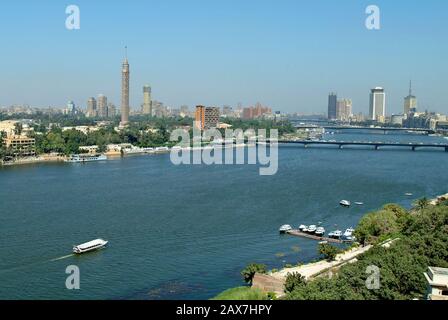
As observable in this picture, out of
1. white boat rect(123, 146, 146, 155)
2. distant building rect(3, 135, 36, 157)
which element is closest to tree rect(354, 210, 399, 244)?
distant building rect(3, 135, 36, 157)

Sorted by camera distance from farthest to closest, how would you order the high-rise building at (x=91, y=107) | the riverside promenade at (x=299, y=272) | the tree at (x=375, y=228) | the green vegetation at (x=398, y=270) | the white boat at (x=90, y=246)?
the high-rise building at (x=91, y=107)
the tree at (x=375, y=228)
the white boat at (x=90, y=246)
the riverside promenade at (x=299, y=272)
the green vegetation at (x=398, y=270)

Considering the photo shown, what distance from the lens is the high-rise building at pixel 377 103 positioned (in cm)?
4472

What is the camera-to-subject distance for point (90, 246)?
490 cm

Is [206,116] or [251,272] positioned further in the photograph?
[206,116]

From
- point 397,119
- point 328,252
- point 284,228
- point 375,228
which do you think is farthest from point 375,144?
point 397,119

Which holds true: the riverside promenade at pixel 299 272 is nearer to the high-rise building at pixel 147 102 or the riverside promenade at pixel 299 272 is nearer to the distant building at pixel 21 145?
the distant building at pixel 21 145

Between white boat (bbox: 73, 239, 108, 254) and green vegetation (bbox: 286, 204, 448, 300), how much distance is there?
87.7 inches

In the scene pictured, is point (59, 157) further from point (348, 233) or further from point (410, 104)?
point (410, 104)

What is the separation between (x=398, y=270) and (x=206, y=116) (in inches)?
840

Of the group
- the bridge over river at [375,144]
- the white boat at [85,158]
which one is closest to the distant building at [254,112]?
the bridge over river at [375,144]

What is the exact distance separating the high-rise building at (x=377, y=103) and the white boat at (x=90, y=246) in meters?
41.5

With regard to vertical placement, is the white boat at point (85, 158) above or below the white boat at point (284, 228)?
above
